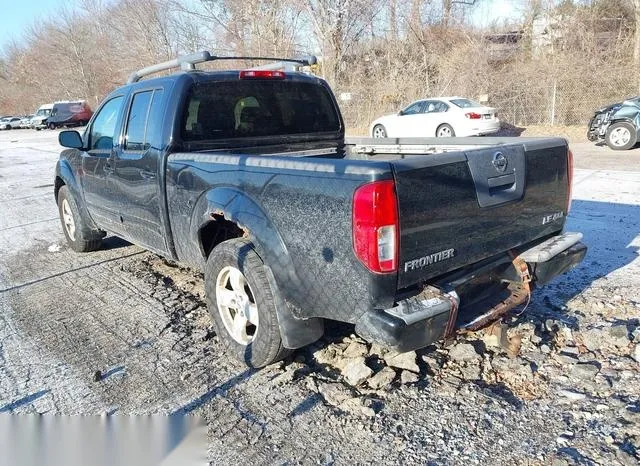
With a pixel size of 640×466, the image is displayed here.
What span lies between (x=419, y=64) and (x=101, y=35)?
3532cm

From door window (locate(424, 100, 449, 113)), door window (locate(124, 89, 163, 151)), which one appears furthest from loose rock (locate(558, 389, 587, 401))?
door window (locate(424, 100, 449, 113))

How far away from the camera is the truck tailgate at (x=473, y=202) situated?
258 cm

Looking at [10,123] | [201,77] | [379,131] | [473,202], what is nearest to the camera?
[473,202]

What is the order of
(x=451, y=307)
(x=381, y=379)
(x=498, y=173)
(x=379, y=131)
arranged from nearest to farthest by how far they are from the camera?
(x=451, y=307) < (x=498, y=173) < (x=381, y=379) < (x=379, y=131)

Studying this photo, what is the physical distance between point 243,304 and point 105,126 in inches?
116

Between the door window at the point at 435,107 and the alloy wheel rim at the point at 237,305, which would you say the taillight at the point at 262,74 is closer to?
the alloy wheel rim at the point at 237,305

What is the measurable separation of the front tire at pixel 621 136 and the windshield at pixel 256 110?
12097mm

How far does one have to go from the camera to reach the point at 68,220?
253 inches

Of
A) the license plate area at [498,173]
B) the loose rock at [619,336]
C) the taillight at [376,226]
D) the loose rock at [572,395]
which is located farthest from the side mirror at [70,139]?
the loose rock at [619,336]

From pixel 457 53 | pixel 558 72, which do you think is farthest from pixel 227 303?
pixel 457 53

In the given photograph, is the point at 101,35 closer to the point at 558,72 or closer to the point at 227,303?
the point at 558,72

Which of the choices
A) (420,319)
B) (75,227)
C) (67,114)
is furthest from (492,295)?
(67,114)

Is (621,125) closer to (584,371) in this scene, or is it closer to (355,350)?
(584,371)

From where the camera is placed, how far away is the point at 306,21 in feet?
86.9
